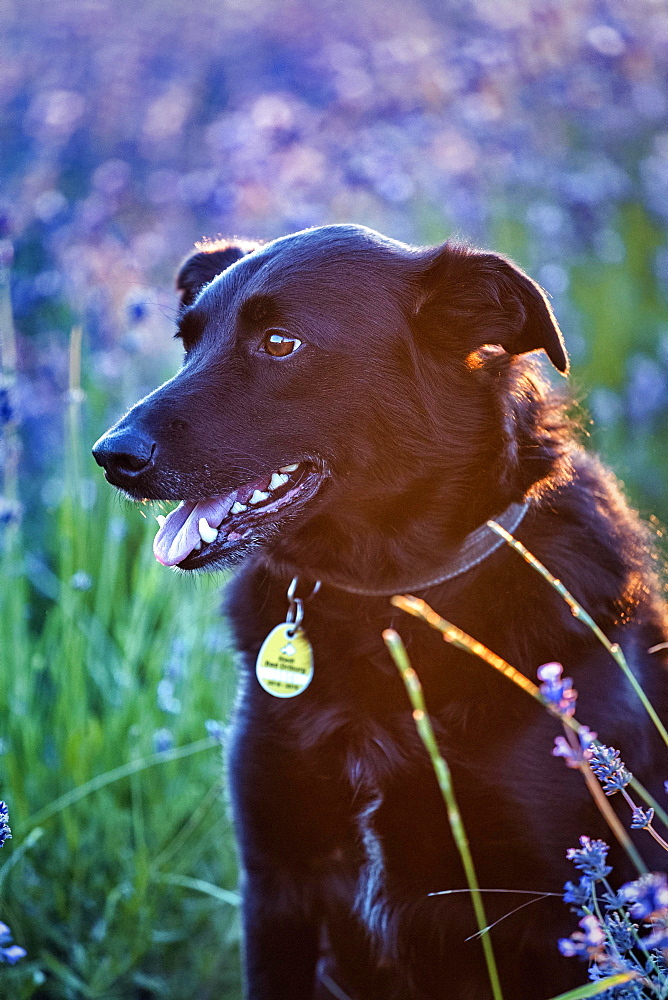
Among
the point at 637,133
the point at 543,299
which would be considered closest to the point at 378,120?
the point at 637,133

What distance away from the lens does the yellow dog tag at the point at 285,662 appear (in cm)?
203

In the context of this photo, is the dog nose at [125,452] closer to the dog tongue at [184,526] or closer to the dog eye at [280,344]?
the dog tongue at [184,526]

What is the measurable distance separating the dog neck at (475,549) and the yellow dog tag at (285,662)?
0.25 metres

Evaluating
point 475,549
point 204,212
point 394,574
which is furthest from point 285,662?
point 204,212

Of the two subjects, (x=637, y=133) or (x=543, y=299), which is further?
(x=637, y=133)

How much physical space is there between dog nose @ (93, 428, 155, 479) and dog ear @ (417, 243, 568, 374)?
2.30 ft

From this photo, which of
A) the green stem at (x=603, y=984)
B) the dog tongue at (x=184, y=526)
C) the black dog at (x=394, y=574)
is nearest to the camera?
the green stem at (x=603, y=984)

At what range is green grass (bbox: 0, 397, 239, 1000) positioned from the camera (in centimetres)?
237

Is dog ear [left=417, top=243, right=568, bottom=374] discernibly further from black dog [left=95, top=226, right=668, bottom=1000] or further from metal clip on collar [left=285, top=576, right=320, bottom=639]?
metal clip on collar [left=285, top=576, right=320, bottom=639]

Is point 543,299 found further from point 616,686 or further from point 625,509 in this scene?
point 616,686

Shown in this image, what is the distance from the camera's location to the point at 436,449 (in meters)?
2.05

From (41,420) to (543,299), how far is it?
121 inches

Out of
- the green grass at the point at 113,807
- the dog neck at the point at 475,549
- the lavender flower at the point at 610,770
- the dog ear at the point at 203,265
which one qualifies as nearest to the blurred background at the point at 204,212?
the green grass at the point at 113,807

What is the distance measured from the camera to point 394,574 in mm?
2104
